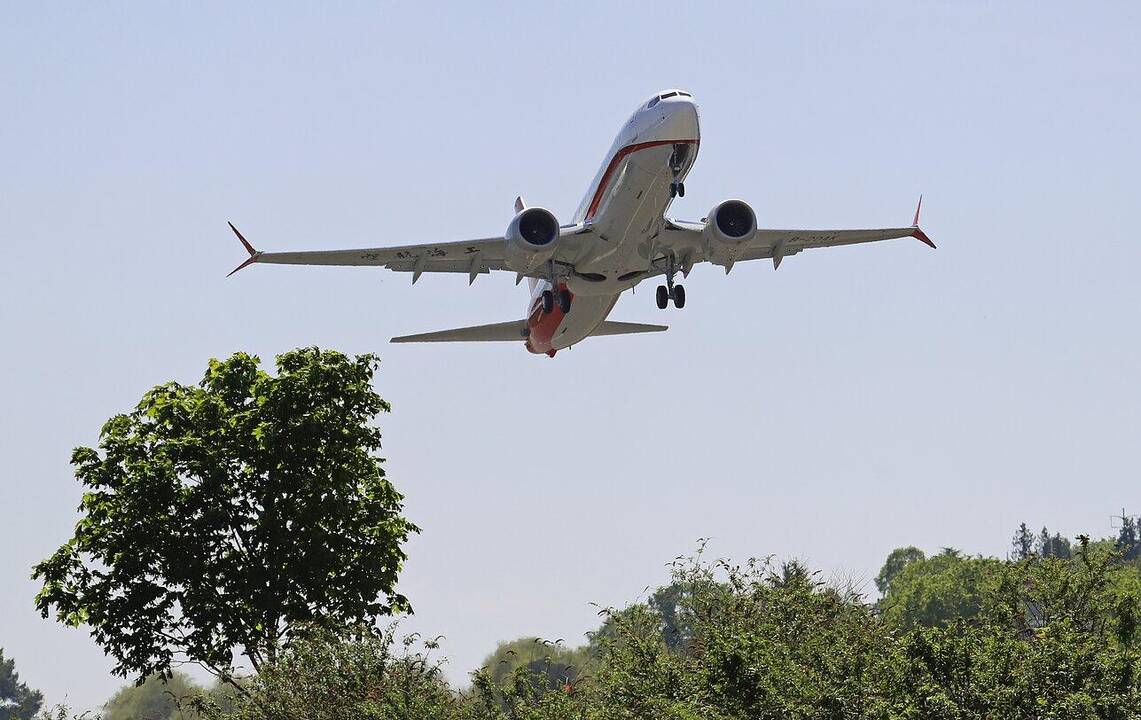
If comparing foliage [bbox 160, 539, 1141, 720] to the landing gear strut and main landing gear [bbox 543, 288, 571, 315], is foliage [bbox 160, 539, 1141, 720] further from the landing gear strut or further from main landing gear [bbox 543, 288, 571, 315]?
main landing gear [bbox 543, 288, 571, 315]

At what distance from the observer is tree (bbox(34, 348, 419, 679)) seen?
44.0 meters

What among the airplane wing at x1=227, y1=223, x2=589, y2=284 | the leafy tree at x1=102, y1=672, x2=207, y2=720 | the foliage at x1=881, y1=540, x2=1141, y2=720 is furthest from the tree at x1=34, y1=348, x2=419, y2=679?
the leafy tree at x1=102, y1=672, x2=207, y2=720

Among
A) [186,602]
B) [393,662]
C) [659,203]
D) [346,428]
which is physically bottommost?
[393,662]

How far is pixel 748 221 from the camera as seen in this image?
45.7 m

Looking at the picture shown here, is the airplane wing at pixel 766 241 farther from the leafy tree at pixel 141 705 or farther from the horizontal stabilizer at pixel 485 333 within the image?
the leafy tree at pixel 141 705

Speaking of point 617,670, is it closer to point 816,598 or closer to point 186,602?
point 816,598

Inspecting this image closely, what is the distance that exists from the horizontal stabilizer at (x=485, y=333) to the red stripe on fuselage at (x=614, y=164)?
10.4m

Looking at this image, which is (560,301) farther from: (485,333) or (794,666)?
(794,666)

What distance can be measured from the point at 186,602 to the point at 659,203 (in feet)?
54.1

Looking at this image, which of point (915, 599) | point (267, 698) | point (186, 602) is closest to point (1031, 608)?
point (267, 698)

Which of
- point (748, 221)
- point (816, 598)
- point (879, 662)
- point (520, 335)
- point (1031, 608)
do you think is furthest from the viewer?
point (520, 335)

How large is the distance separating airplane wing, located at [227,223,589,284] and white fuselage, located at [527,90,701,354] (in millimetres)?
664

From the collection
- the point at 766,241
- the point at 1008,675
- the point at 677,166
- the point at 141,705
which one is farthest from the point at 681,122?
the point at 141,705

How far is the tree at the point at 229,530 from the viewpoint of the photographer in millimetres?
43969
